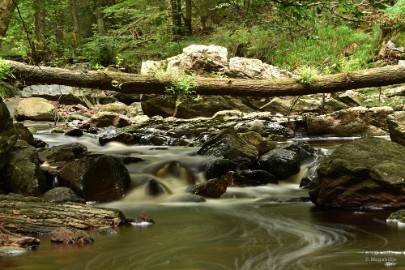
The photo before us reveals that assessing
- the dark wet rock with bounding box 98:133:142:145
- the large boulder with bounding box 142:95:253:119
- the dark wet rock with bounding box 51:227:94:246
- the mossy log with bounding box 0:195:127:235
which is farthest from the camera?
the large boulder with bounding box 142:95:253:119

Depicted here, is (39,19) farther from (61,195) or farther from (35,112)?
(61,195)

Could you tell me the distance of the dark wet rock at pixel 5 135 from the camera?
7.27 meters

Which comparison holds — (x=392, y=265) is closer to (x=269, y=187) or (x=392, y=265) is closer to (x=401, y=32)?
(x=269, y=187)

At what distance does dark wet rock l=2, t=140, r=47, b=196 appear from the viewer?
722cm

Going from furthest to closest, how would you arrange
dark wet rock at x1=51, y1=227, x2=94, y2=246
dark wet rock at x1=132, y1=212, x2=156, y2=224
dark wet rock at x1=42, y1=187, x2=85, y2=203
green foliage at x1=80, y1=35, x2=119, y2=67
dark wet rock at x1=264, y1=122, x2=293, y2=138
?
green foliage at x1=80, y1=35, x2=119, y2=67, dark wet rock at x1=264, y1=122, x2=293, y2=138, dark wet rock at x1=42, y1=187, x2=85, y2=203, dark wet rock at x1=132, y1=212, x2=156, y2=224, dark wet rock at x1=51, y1=227, x2=94, y2=246

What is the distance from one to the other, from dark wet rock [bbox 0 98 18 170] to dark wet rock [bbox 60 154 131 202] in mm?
894

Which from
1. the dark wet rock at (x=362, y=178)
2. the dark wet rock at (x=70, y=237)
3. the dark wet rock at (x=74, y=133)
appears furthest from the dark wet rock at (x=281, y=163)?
the dark wet rock at (x=74, y=133)

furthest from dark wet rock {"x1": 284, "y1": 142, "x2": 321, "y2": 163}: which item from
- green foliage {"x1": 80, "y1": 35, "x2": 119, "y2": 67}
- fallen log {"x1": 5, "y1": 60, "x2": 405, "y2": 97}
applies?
green foliage {"x1": 80, "y1": 35, "x2": 119, "y2": 67}

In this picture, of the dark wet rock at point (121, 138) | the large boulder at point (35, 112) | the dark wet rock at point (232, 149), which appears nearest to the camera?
the dark wet rock at point (232, 149)

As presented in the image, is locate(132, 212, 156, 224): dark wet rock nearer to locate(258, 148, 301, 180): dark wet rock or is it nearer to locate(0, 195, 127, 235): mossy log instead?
locate(0, 195, 127, 235): mossy log

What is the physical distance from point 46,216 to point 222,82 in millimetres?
3693

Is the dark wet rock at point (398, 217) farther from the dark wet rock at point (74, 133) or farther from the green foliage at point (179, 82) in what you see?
the dark wet rock at point (74, 133)

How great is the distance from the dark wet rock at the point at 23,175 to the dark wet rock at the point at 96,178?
0.44 m

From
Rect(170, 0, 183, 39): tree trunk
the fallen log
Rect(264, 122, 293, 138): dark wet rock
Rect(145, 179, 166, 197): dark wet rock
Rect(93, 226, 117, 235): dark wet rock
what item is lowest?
Rect(264, 122, 293, 138): dark wet rock
